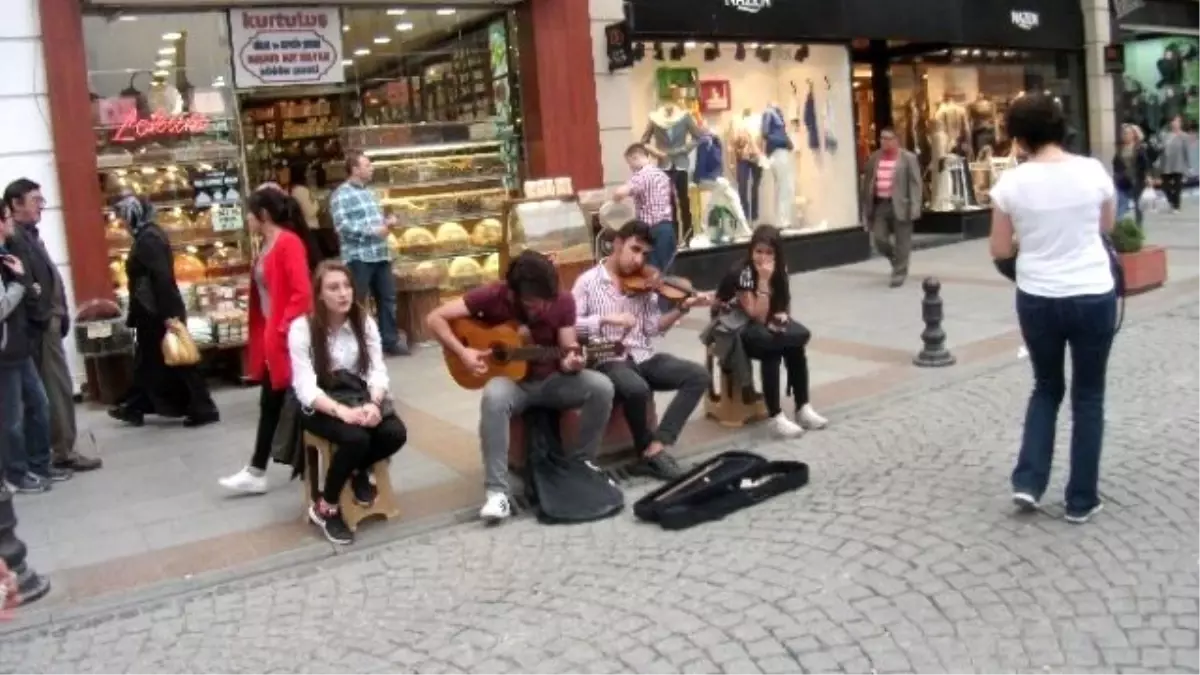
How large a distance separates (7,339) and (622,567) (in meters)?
3.76

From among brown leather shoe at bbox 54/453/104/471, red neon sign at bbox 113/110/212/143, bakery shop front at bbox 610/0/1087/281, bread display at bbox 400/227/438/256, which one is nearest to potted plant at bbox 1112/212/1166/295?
bakery shop front at bbox 610/0/1087/281

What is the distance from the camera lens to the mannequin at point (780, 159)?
51.8 feet

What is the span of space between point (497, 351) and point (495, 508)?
785 mm

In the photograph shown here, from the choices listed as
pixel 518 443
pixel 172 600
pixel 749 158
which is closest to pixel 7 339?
pixel 172 600

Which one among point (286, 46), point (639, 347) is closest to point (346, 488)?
point (639, 347)

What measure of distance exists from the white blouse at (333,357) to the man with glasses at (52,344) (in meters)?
2.33

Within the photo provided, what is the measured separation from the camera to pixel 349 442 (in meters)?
5.81

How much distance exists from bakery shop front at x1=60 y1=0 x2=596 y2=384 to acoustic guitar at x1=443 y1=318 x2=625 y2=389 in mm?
4588

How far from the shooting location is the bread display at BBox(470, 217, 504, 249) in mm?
12328

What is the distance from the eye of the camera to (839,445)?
7.21 meters

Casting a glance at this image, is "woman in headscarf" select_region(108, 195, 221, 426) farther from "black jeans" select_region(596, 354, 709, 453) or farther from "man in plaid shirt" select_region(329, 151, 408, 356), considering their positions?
"black jeans" select_region(596, 354, 709, 453)

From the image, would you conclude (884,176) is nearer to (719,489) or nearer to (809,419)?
(809,419)

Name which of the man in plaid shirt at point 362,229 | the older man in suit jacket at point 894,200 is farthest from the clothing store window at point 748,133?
the man in plaid shirt at point 362,229

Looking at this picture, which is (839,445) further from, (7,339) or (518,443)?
(7,339)
